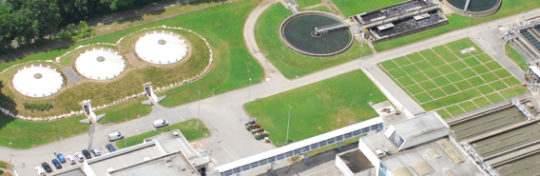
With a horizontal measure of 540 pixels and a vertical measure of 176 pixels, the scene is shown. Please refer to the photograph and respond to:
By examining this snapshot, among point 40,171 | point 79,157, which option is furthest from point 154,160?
point 40,171

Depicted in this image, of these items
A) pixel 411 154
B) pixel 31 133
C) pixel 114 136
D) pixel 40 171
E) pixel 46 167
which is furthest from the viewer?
pixel 31 133

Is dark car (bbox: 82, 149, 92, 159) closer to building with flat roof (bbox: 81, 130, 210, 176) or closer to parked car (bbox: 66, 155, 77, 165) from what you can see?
parked car (bbox: 66, 155, 77, 165)

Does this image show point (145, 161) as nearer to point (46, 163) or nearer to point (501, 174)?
point (46, 163)

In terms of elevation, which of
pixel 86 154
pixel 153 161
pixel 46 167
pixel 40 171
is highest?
pixel 86 154

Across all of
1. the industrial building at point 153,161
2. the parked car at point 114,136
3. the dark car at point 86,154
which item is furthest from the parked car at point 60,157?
the parked car at point 114,136

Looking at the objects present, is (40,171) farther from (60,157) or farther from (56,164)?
(60,157)

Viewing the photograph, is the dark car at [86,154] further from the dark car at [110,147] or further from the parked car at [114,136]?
the parked car at [114,136]

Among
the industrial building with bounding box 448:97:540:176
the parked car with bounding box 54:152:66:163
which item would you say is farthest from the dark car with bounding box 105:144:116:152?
the industrial building with bounding box 448:97:540:176
